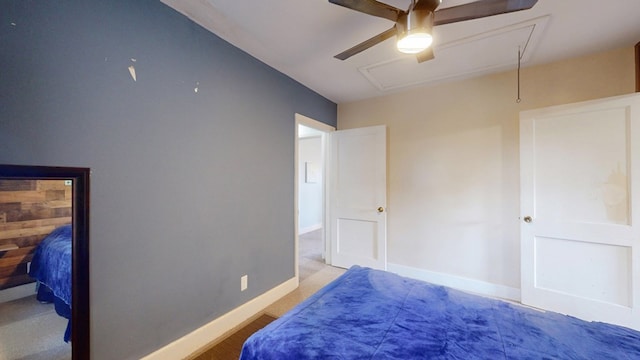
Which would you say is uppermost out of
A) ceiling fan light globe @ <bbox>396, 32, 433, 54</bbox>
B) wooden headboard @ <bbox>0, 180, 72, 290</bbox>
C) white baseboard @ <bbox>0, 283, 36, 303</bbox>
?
ceiling fan light globe @ <bbox>396, 32, 433, 54</bbox>

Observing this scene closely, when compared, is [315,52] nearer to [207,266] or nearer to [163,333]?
[207,266]

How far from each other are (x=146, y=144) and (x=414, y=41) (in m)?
1.82

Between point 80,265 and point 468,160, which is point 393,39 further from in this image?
point 80,265

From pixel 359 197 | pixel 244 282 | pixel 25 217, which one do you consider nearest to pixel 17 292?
pixel 25 217

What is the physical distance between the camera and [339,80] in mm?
2891

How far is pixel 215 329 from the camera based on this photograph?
1.97 meters

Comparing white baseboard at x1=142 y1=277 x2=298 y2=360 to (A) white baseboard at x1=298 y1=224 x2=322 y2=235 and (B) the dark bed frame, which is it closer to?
(B) the dark bed frame

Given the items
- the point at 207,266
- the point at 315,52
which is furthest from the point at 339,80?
the point at 207,266

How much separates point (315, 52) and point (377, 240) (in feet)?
8.09

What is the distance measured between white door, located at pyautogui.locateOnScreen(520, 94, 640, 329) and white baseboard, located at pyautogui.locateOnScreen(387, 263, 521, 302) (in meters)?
0.19

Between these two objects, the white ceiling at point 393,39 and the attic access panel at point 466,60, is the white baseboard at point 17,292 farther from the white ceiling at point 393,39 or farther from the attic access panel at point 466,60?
the attic access panel at point 466,60

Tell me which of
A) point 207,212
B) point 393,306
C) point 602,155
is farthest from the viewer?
point 602,155

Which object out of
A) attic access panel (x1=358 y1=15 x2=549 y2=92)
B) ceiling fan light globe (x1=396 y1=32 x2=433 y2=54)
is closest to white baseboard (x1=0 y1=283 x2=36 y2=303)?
ceiling fan light globe (x1=396 y1=32 x2=433 y2=54)

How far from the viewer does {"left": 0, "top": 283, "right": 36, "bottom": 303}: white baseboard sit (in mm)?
1136
